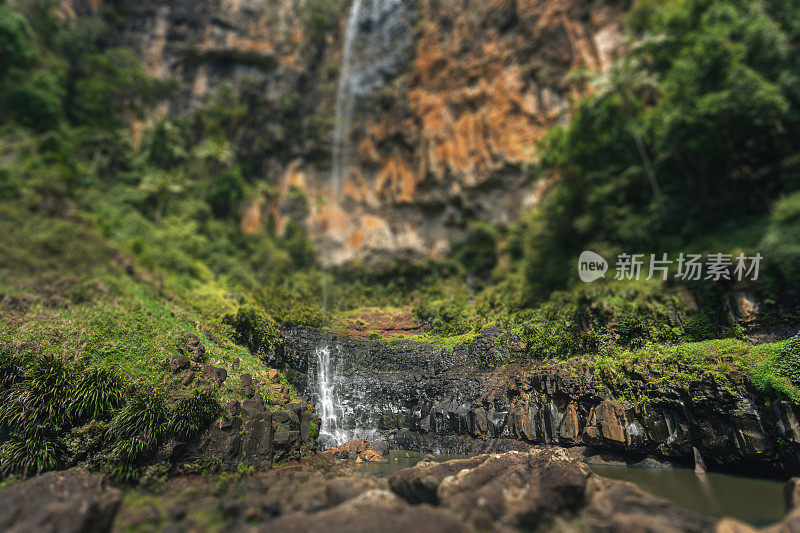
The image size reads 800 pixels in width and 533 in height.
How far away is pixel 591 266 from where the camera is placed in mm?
12359

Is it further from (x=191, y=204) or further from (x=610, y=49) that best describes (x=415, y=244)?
(x=610, y=49)

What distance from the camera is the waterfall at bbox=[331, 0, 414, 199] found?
23.0 meters

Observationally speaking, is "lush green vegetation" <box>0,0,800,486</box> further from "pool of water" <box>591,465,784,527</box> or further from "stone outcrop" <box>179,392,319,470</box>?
"pool of water" <box>591,465,784,527</box>

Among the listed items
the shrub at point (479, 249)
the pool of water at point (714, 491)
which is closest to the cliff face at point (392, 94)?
the shrub at point (479, 249)

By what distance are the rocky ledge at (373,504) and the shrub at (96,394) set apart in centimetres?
145

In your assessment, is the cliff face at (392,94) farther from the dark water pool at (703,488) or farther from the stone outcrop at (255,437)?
the dark water pool at (703,488)

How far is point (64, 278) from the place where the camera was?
11.1 metres

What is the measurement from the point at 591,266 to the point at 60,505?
43.2ft

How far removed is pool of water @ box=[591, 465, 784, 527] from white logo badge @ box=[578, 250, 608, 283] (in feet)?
17.7

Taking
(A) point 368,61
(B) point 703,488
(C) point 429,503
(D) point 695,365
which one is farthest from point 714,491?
(A) point 368,61

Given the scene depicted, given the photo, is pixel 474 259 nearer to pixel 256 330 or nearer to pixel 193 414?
pixel 256 330

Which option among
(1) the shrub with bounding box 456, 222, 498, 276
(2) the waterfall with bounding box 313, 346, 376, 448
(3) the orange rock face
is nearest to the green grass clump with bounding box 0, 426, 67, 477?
(2) the waterfall with bounding box 313, 346, 376, 448

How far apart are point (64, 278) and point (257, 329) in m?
7.43

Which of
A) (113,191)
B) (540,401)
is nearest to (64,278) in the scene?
(113,191)
